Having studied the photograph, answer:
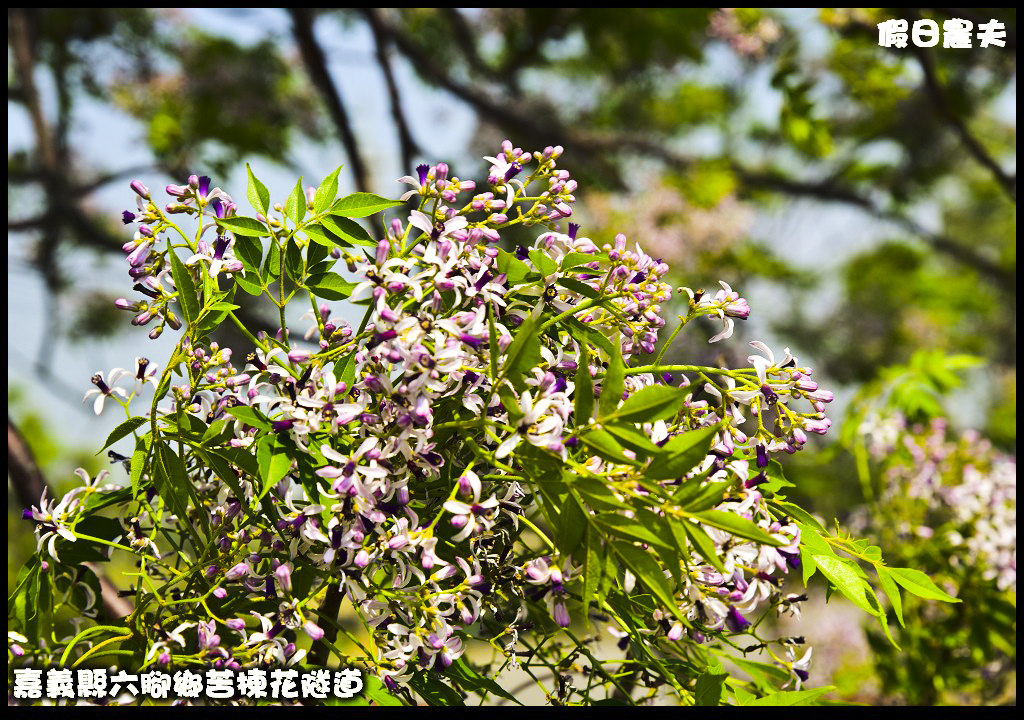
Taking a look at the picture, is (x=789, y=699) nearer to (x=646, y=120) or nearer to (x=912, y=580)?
(x=912, y=580)

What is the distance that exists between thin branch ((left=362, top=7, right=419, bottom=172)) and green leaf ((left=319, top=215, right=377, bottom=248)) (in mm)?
2499

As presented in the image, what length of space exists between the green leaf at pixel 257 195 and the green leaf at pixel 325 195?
0.13 ft

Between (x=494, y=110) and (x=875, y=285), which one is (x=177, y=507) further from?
(x=875, y=285)

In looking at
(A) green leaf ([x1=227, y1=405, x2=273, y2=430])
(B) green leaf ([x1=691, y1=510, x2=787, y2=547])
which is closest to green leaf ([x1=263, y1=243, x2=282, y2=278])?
(A) green leaf ([x1=227, y1=405, x2=273, y2=430])

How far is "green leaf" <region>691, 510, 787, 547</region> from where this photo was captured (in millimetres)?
527

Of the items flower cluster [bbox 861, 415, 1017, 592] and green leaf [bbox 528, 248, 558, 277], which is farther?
flower cluster [bbox 861, 415, 1017, 592]

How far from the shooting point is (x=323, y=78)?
290cm

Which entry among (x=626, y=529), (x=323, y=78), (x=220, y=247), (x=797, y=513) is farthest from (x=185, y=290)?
(x=323, y=78)

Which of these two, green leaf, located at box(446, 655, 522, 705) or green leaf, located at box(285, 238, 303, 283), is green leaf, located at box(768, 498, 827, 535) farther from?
green leaf, located at box(285, 238, 303, 283)

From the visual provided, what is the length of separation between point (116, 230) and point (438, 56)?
1.89 metres

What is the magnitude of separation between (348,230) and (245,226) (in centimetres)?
8

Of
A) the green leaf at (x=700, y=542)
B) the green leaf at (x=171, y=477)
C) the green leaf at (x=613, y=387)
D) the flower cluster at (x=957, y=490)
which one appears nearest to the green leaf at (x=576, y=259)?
the green leaf at (x=613, y=387)

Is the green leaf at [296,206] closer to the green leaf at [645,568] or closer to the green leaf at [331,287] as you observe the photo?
the green leaf at [331,287]

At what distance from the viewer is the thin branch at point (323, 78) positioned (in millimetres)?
2818
